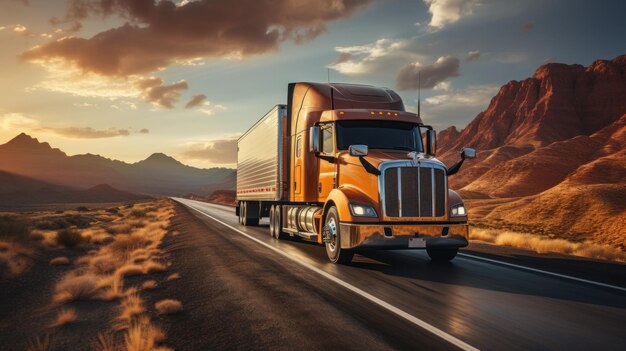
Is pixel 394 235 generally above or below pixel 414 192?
below

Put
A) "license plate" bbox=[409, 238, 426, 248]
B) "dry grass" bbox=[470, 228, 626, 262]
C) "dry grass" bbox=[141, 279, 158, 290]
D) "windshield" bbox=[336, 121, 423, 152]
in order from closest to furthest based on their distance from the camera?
"dry grass" bbox=[141, 279, 158, 290], "license plate" bbox=[409, 238, 426, 248], "windshield" bbox=[336, 121, 423, 152], "dry grass" bbox=[470, 228, 626, 262]

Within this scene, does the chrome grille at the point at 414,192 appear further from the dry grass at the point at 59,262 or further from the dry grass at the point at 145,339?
the dry grass at the point at 59,262

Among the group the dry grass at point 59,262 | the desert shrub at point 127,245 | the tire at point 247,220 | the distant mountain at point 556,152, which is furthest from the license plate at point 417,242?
the distant mountain at point 556,152

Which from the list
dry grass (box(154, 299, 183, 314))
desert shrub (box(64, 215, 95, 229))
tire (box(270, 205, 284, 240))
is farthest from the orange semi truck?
desert shrub (box(64, 215, 95, 229))

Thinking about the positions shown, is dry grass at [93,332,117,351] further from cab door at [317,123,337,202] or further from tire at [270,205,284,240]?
tire at [270,205,284,240]

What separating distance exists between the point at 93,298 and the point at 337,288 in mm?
4248

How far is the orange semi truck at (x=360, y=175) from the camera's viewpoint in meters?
9.68

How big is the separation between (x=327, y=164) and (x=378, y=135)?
1.42 m

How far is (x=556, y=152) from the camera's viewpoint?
287ft

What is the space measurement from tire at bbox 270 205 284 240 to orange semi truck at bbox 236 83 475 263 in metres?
0.30

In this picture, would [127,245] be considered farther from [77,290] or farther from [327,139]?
[327,139]

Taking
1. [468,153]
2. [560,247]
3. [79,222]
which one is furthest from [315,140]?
[79,222]

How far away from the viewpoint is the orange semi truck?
9680 millimetres

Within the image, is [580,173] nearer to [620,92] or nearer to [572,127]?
[572,127]
